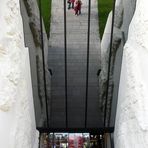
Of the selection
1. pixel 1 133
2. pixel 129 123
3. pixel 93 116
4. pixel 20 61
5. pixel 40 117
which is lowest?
pixel 93 116

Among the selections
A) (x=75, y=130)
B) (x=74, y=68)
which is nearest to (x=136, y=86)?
(x=75, y=130)

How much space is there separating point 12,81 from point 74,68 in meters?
6.18

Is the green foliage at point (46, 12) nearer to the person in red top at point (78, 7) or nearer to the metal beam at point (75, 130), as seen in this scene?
the person in red top at point (78, 7)

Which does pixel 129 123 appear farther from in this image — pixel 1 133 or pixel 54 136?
pixel 54 136

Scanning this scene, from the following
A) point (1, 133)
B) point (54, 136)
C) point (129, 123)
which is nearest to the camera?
point (1, 133)

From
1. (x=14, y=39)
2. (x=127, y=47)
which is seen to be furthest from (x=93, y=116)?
(x=14, y=39)

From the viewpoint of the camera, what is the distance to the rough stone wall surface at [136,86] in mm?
4086

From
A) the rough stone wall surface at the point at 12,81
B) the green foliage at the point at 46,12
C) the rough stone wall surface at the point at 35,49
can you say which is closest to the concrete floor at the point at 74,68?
the green foliage at the point at 46,12

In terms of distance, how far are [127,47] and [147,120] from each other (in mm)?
1340

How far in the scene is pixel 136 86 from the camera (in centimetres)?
440

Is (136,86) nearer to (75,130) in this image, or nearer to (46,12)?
(75,130)

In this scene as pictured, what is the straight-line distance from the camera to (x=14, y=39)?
4.39 metres

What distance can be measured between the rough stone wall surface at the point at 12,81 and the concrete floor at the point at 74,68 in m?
3.64

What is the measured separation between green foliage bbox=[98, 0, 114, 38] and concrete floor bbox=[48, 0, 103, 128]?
0.16 metres
